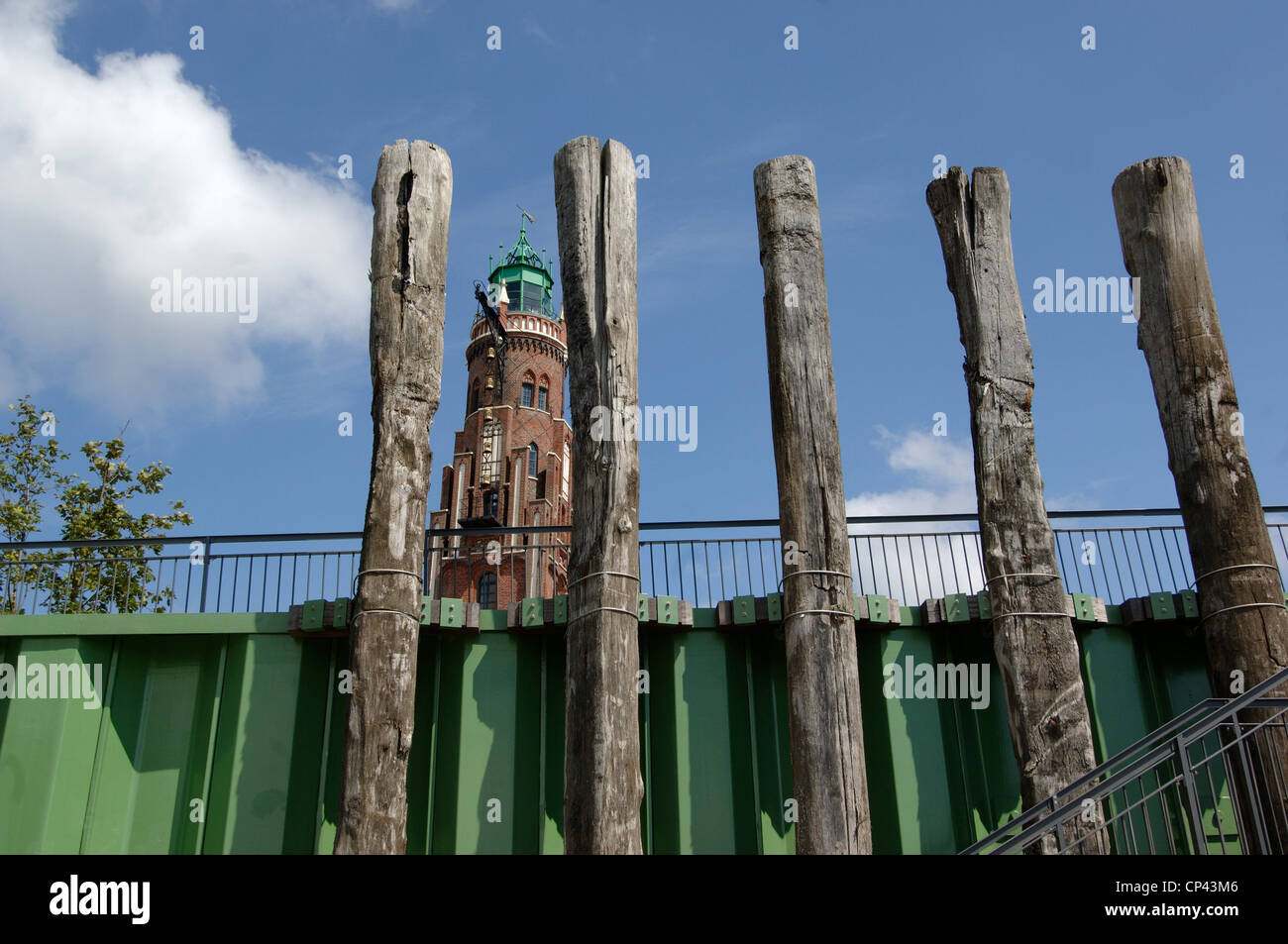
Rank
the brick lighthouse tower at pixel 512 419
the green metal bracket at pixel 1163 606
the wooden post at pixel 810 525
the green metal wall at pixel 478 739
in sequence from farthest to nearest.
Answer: the brick lighthouse tower at pixel 512 419
the green metal bracket at pixel 1163 606
the green metal wall at pixel 478 739
the wooden post at pixel 810 525

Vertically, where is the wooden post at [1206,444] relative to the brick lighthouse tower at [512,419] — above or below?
below

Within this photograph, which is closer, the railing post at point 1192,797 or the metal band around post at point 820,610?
the railing post at point 1192,797

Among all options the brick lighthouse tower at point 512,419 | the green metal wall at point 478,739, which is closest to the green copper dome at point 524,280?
the brick lighthouse tower at point 512,419

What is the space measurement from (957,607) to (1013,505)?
71.1 inches

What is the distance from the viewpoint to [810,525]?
26.8ft

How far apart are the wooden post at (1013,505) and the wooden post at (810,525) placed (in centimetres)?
127

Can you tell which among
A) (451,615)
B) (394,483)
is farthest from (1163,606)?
(394,483)

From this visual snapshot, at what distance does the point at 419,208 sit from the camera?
9.30 metres

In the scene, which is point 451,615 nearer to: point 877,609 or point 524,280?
Answer: point 877,609

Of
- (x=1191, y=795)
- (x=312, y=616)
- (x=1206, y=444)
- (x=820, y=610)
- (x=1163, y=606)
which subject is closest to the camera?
(x=1191, y=795)

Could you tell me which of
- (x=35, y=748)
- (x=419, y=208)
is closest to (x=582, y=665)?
(x=419, y=208)

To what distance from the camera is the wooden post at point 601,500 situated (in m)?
7.55

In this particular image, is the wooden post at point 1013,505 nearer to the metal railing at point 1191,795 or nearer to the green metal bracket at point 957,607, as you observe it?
the metal railing at point 1191,795

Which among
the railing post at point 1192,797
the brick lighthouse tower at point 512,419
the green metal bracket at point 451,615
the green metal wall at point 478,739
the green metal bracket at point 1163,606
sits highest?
the brick lighthouse tower at point 512,419
